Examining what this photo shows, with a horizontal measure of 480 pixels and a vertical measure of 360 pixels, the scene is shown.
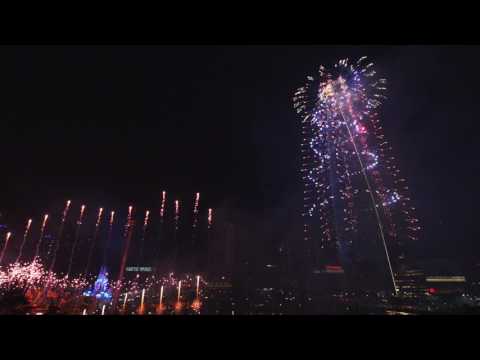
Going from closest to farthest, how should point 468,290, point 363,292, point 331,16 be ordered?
1. point 331,16
2. point 363,292
3. point 468,290
